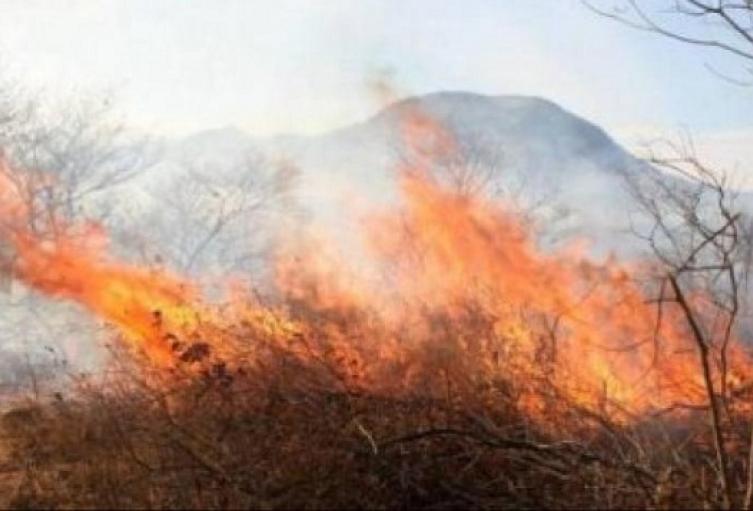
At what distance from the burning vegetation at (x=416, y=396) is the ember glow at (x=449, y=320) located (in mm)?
59

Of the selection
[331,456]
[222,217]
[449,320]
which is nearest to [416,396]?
[331,456]

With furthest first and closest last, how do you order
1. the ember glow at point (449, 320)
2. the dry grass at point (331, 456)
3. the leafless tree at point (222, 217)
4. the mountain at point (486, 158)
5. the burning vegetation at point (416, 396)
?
1. the leafless tree at point (222, 217)
2. the mountain at point (486, 158)
3. the ember glow at point (449, 320)
4. the burning vegetation at point (416, 396)
5. the dry grass at point (331, 456)

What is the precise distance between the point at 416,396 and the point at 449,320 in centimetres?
801

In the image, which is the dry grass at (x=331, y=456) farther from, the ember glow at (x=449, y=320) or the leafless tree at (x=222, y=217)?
the leafless tree at (x=222, y=217)

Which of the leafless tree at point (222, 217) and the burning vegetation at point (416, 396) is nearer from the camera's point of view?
the burning vegetation at point (416, 396)

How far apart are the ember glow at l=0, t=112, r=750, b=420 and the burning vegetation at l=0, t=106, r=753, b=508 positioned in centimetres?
6

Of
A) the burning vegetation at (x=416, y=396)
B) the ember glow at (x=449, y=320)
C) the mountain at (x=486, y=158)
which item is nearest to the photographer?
the burning vegetation at (x=416, y=396)

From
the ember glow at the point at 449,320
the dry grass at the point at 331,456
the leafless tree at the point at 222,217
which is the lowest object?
the dry grass at the point at 331,456

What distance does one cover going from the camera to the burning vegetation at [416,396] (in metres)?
6.97

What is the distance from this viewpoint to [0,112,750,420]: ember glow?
12.2 meters

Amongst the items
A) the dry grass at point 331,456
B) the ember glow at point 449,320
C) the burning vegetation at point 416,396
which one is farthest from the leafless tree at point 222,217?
the dry grass at point 331,456

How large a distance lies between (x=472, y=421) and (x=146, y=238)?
107ft

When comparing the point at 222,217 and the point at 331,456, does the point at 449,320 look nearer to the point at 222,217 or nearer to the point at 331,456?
the point at 331,456

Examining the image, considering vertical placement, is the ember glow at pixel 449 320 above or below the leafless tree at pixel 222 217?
below
